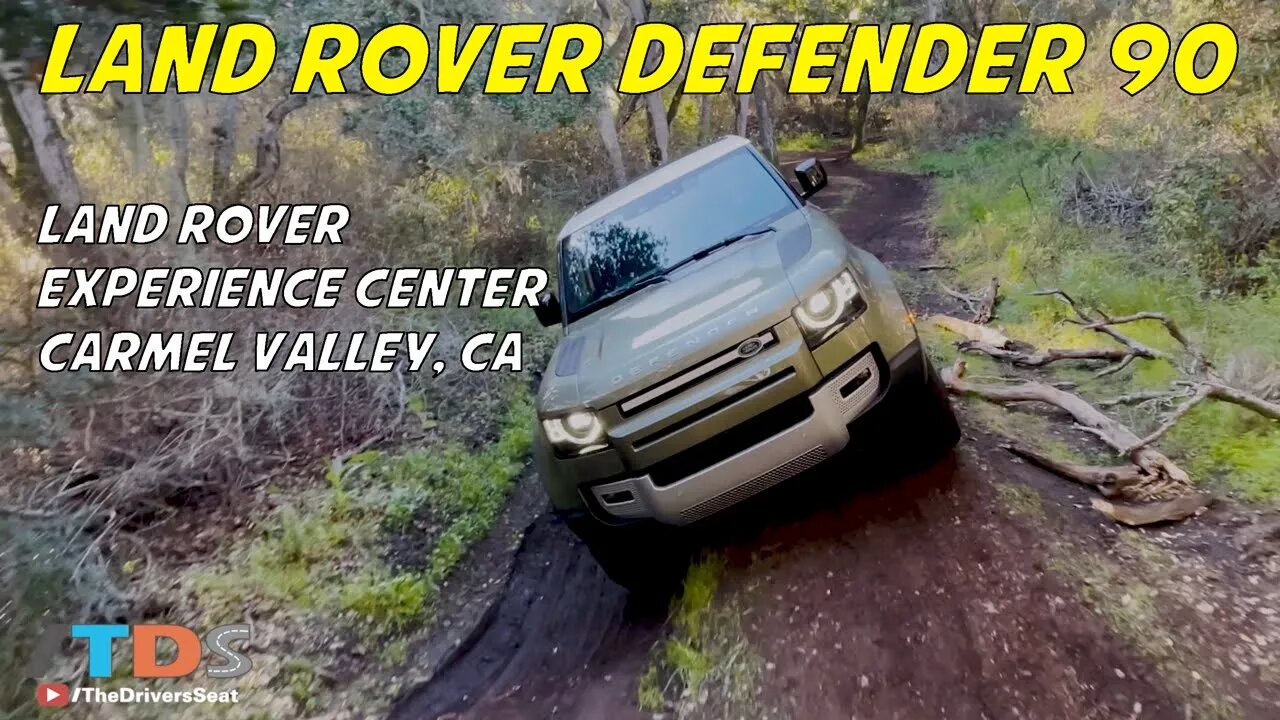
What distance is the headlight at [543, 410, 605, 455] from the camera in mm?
2629

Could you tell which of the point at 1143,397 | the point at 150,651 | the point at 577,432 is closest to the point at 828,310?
the point at 577,432

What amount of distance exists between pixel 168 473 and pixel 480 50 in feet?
10.1

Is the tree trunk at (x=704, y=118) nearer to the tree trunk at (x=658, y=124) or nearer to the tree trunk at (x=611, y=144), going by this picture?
the tree trunk at (x=658, y=124)

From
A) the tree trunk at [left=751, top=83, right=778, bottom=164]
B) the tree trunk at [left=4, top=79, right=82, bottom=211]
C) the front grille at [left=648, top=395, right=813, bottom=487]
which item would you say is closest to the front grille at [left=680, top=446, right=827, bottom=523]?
the front grille at [left=648, top=395, right=813, bottom=487]

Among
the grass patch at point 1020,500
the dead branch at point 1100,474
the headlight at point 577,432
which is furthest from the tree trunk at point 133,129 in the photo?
the dead branch at point 1100,474

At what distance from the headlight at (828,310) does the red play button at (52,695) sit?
128 inches

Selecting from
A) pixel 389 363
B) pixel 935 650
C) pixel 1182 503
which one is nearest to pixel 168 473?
pixel 389 363

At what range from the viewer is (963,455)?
10.6 feet

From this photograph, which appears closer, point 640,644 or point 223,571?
point 640,644

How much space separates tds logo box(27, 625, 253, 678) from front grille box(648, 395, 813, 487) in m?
2.20

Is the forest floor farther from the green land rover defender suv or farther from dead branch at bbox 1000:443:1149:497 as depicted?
the green land rover defender suv

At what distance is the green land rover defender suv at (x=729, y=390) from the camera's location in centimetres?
247

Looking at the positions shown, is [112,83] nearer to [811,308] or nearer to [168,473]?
[168,473]

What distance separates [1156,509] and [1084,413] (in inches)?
31.0
